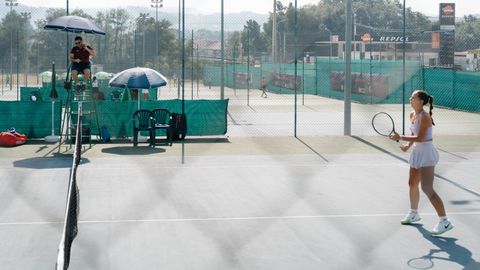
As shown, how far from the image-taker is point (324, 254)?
298 inches

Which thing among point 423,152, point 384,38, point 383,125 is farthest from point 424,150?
point 384,38

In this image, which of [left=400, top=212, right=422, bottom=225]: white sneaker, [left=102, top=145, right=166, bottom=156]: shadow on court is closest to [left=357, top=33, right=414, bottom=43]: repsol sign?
[left=102, top=145, right=166, bottom=156]: shadow on court

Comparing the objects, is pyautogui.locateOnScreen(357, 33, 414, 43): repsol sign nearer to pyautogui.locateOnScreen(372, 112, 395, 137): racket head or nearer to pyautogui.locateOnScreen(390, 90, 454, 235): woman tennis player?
pyautogui.locateOnScreen(372, 112, 395, 137): racket head

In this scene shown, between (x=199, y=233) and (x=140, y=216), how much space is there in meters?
1.14

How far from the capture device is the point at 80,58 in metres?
17.4

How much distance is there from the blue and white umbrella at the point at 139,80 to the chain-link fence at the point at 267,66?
2.23 ft

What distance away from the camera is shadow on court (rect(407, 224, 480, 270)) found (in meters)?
7.17

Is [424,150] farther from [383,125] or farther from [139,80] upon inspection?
[383,125]

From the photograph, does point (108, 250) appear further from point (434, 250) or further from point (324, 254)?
point (434, 250)

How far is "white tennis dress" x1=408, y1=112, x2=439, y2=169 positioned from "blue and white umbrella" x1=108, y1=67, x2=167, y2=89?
10111 millimetres

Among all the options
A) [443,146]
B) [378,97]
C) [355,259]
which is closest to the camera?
[355,259]

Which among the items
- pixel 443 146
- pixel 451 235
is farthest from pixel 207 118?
pixel 451 235

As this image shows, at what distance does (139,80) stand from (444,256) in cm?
1162

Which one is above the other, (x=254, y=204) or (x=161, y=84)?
(x=161, y=84)
